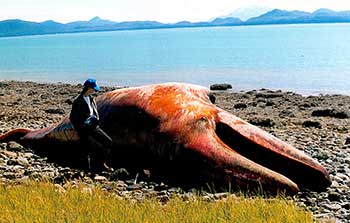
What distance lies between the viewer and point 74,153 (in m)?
9.95

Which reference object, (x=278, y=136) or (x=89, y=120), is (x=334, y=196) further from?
(x=278, y=136)

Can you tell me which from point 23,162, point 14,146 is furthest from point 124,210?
point 14,146

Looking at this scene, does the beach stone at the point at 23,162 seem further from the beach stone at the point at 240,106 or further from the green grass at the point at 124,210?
the beach stone at the point at 240,106

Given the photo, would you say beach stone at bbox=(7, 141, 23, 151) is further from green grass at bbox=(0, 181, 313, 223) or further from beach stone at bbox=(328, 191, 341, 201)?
beach stone at bbox=(328, 191, 341, 201)

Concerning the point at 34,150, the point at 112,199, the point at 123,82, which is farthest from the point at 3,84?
the point at 112,199

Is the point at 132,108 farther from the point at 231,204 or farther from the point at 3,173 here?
the point at 231,204

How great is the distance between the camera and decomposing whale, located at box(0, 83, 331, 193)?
7480mm

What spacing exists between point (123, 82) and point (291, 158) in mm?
39177

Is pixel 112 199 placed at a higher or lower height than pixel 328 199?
higher

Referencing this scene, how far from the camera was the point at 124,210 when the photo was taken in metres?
5.77

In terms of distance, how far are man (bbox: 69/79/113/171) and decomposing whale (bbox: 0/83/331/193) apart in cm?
27

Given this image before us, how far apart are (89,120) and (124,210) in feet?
10.4

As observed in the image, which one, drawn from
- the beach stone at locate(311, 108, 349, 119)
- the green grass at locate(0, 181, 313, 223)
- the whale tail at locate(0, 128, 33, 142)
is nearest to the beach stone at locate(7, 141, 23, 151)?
the whale tail at locate(0, 128, 33, 142)

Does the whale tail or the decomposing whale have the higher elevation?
the decomposing whale
